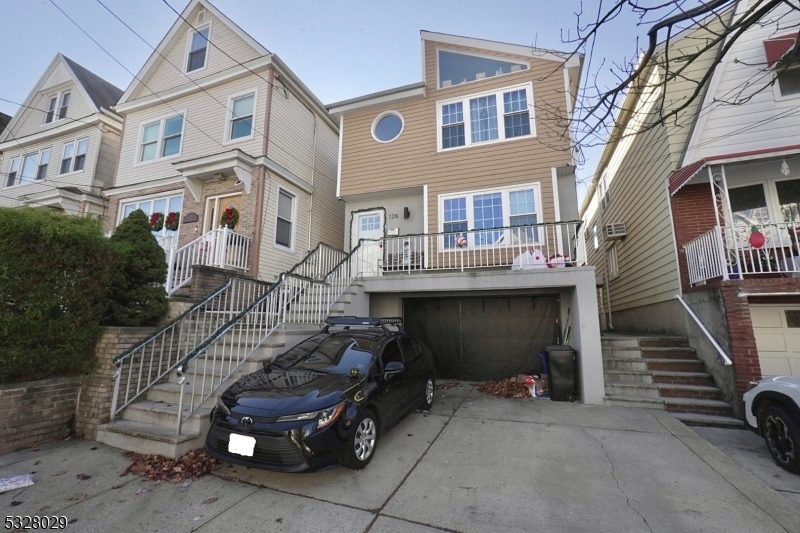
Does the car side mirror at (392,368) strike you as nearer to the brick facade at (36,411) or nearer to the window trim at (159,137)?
the brick facade at (36,411)

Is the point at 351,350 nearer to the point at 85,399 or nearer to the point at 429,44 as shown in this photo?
the point at 85,399

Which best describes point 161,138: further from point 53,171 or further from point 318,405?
point 318,405

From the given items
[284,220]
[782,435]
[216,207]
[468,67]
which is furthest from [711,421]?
[216,207]

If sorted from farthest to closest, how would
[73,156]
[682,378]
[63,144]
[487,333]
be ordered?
[63,144] < [73,156] < [487,333] < [682,378]

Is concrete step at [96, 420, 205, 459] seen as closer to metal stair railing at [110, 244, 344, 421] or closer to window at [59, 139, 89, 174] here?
metal stair railing at [110, 244, 344, 421]

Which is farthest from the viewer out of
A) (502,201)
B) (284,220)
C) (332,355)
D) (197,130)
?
(197,130)

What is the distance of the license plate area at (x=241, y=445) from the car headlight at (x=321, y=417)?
1.21ft

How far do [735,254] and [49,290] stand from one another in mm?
10936

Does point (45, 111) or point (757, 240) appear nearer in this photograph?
point (757, 240)

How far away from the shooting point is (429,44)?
1121cm

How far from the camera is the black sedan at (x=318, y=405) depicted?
11.7ft

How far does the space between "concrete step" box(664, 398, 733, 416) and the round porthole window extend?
9.62 m

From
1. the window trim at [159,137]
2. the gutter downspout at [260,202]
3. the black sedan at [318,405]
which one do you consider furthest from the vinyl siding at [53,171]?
the black sedan at [318,405]

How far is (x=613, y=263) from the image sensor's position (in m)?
13.3
